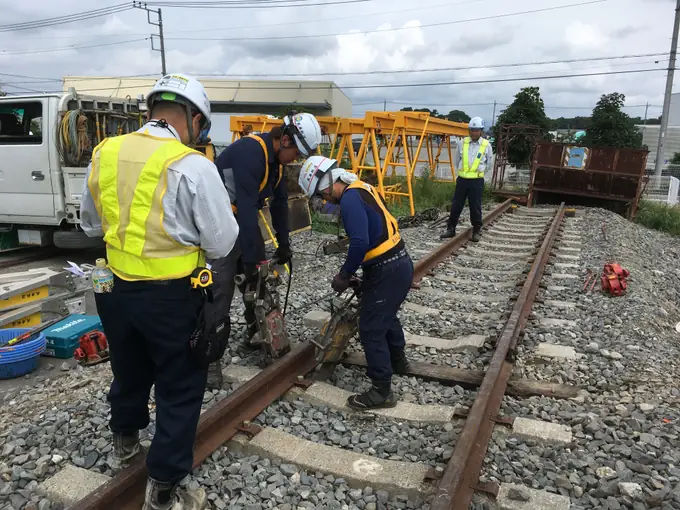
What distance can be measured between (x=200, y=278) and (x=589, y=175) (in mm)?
14879

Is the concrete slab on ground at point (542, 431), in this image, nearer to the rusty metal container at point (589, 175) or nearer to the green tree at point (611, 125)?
the rusty metal container at point (589, 175)

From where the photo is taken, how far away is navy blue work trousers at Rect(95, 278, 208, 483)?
7.86ft

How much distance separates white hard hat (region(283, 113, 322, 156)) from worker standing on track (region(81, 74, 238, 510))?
133 cm

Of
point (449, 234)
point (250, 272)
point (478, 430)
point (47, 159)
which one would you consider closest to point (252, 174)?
point (250, 272)

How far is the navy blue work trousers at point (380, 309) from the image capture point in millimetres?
3768

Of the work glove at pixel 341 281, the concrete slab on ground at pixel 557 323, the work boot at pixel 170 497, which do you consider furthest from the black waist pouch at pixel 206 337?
the concrete slab on ground at pixel 557 323

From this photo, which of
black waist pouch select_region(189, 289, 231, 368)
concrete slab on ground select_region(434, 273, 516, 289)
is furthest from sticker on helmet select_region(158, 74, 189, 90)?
concrete slab on ground select_region(434, 273, 516, 289)

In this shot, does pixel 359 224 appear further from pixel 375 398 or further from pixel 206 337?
pixel 206 337

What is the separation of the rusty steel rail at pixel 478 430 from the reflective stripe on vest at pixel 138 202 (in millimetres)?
1646

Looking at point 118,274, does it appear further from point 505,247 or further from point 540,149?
point 540,149

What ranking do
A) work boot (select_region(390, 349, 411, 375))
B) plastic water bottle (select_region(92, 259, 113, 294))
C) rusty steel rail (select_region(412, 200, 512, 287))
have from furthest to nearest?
rusty steel rail (select_region(412, 200, 512, 287)) < work boot (select_region(390, 349, 411, 375)) < plastic water bottle (select_region(92, 259, 113, 294))

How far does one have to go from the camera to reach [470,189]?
9.46m

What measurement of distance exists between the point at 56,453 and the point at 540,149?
15215 millimetres

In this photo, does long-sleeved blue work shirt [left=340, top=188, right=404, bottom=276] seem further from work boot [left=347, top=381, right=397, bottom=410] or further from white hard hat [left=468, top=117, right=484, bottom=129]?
white hard hat [left=468, top=117, right=484, bottom=129]
